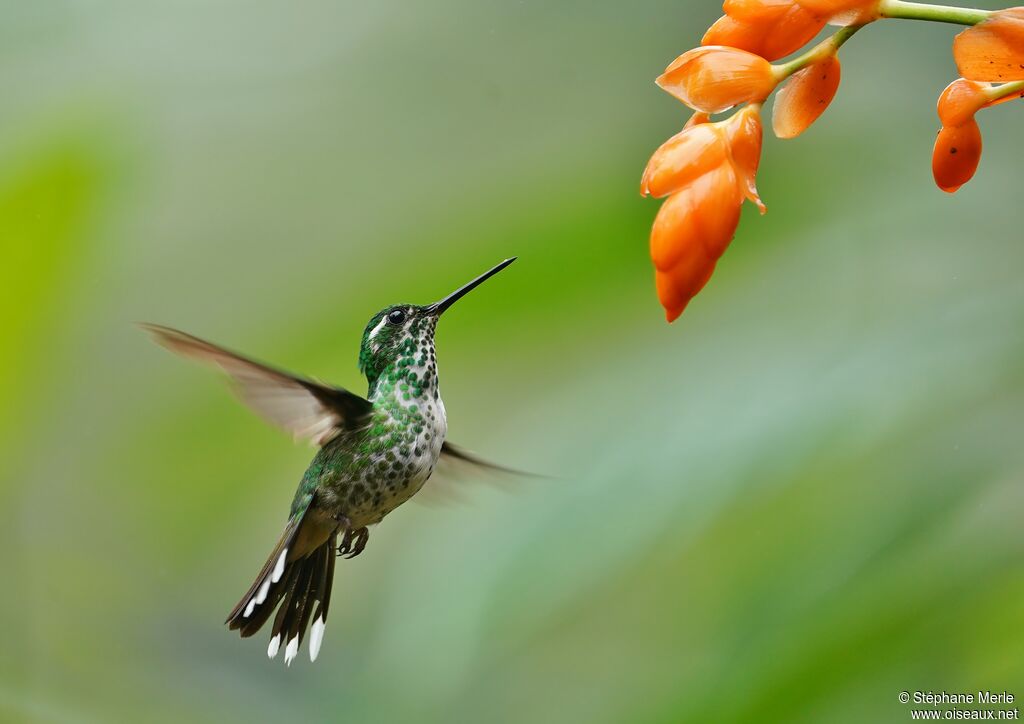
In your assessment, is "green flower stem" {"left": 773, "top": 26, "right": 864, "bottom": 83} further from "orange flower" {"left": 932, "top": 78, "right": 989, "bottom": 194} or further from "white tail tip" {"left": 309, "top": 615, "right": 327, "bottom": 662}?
"white tail tip" {"left": 309, "top": 615, "right": 327, "bottom": 662}

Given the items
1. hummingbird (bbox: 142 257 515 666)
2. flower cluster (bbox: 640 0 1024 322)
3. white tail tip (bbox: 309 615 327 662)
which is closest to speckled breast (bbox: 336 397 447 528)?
hummingbird (bbox: 142 257 515 666)

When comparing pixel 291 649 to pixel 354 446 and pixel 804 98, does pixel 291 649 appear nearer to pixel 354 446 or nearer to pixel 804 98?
pixel 354 446

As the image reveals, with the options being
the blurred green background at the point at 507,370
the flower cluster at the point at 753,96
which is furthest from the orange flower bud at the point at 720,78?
the blurred green background at the point at 507,370

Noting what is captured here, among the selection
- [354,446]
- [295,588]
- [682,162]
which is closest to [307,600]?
[295,588]

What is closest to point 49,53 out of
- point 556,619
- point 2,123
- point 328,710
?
point 2,123

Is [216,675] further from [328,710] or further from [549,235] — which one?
[549,235]
